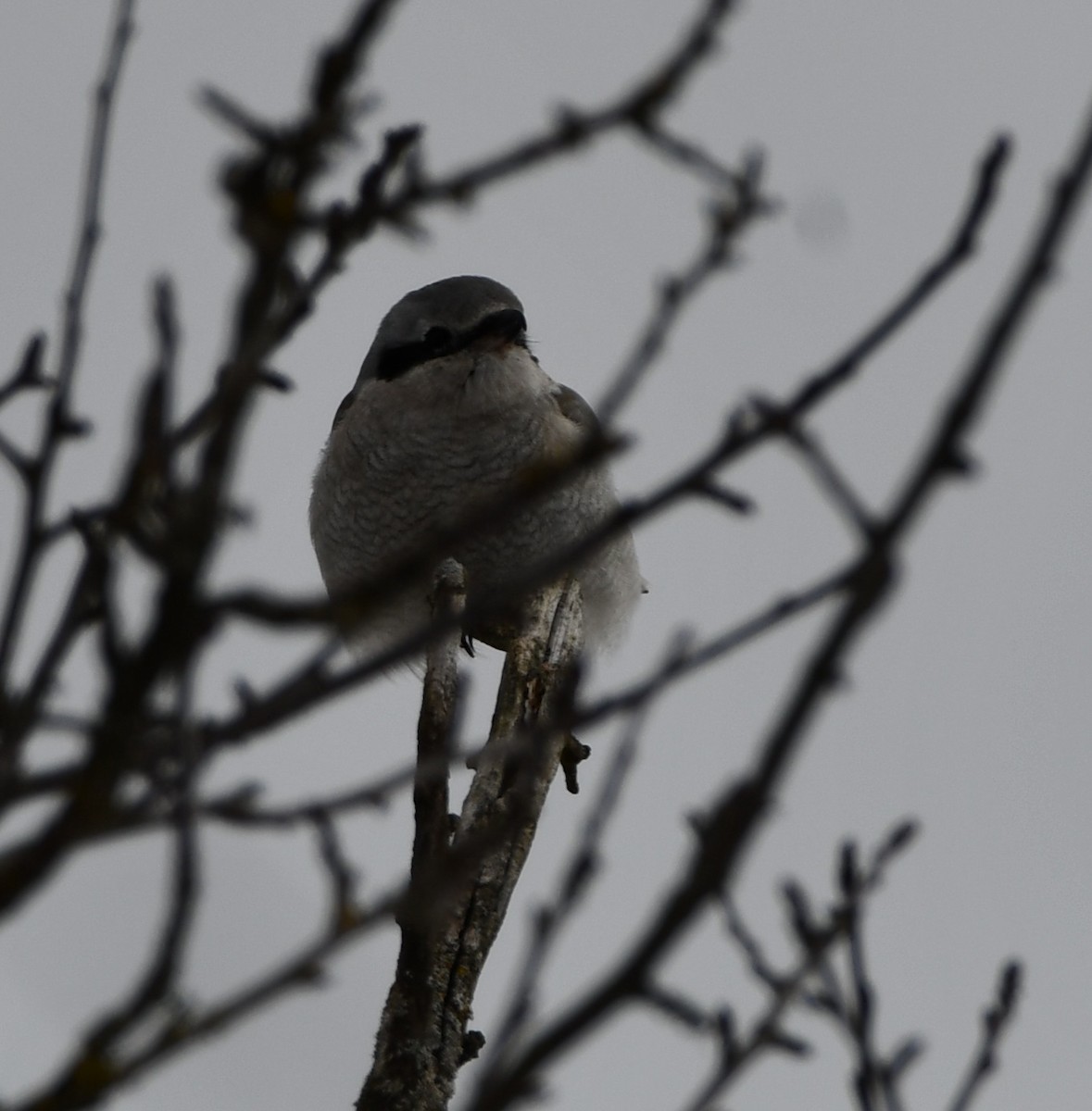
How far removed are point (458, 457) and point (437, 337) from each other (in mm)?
595

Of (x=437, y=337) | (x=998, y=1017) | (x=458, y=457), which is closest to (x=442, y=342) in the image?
(x=437, y=337)

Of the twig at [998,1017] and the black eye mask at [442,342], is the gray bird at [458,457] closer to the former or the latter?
the black eye mask at [442,342]

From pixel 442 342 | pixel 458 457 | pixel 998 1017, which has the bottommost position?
pixel 998 1017

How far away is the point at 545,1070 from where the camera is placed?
1308 millimetres

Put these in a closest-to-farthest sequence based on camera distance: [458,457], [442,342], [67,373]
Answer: [67,373]
[458,457]
[442,342]

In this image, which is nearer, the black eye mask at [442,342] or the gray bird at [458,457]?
the gray bird at [458,457]

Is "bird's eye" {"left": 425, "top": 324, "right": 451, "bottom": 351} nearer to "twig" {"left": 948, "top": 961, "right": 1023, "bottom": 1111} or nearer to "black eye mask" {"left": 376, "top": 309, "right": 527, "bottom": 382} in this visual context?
"black eye mask" {"left": 376, "top": 309, "right": 527, "bottom": 382}

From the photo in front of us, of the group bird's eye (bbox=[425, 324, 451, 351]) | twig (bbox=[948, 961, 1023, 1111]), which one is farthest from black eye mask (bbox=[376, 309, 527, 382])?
twig (bbox=[948, 961, 1023, 1111])

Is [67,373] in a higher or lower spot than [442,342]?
lower

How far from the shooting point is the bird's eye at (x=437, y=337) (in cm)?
664

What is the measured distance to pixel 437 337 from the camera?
666 cm

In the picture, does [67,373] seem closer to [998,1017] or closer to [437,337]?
[998,1017]

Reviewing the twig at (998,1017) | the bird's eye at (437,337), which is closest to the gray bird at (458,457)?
the bird's eye at (437,337)

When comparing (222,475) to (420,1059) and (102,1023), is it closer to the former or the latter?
(102,1023)
